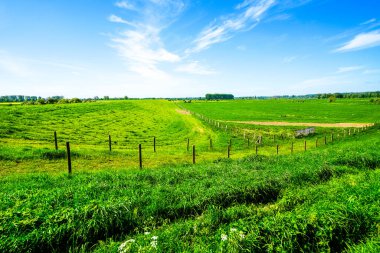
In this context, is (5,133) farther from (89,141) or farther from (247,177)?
(247,177)

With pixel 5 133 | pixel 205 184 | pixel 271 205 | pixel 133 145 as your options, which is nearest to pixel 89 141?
pixel 133 145

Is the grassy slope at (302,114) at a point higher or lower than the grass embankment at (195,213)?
lower

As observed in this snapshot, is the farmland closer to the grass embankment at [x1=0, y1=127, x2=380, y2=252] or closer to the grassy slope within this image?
the grass embankment at [x1=0, y1=127, x2=380, y2=252]

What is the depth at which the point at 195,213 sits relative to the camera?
7.39m

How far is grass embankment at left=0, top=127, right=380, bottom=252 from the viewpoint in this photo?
16.9 feet

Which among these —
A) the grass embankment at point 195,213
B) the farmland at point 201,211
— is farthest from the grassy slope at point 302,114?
the grass embankment at point 195,213

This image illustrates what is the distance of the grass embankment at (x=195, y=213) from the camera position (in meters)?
5.16

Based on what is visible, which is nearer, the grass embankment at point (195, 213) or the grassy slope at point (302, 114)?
the grass embankment at point (195, 213)

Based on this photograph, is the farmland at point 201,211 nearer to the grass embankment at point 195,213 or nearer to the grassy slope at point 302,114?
the grass embankment at point 195,213

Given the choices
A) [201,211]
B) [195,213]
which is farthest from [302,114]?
[195,213]

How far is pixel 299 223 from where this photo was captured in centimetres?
533

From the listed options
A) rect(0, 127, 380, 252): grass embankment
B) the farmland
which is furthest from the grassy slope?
rect(0, 127, 380, 252): grass embankment

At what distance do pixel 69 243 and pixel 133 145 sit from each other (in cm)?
2082

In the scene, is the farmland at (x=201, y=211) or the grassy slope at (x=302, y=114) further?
the grassy slope at (x=302, y=114)
